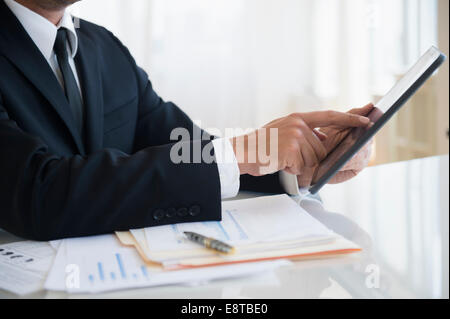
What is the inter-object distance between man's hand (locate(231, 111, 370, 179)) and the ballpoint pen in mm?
235

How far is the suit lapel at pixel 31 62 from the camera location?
42.1 inches

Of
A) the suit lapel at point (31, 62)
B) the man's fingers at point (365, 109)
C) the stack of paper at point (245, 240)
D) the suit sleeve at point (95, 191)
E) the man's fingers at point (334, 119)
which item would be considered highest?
the suit lapel at point (31, 62)

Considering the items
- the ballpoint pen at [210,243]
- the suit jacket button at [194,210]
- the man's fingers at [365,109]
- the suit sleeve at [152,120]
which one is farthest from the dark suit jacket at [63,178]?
the suit sleeve at [152,120]

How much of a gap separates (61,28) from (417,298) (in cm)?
99

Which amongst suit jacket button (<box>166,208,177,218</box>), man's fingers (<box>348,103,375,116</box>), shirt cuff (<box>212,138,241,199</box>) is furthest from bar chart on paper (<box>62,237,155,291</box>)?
man's fingers (<box>348,103,375,116</box>)

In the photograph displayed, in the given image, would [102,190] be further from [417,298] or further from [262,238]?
[417,298]

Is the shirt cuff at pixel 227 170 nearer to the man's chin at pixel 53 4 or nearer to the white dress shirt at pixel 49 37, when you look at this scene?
the white dress shirt at pixel 49 37

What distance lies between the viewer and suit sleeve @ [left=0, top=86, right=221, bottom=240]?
2.76 ft

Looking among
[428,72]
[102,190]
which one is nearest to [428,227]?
[428,72]

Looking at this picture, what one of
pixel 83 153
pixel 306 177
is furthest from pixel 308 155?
pixel 83 153

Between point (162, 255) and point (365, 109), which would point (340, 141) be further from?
point (162, 255)

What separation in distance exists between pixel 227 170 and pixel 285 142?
4.7 inches

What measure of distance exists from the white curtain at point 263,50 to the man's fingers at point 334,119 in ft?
8.40

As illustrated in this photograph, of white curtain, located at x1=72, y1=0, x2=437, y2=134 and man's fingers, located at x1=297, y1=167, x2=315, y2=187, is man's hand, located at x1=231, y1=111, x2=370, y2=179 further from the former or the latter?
white curtain, located at x1=72, y1=0, x2=437, y2=134
